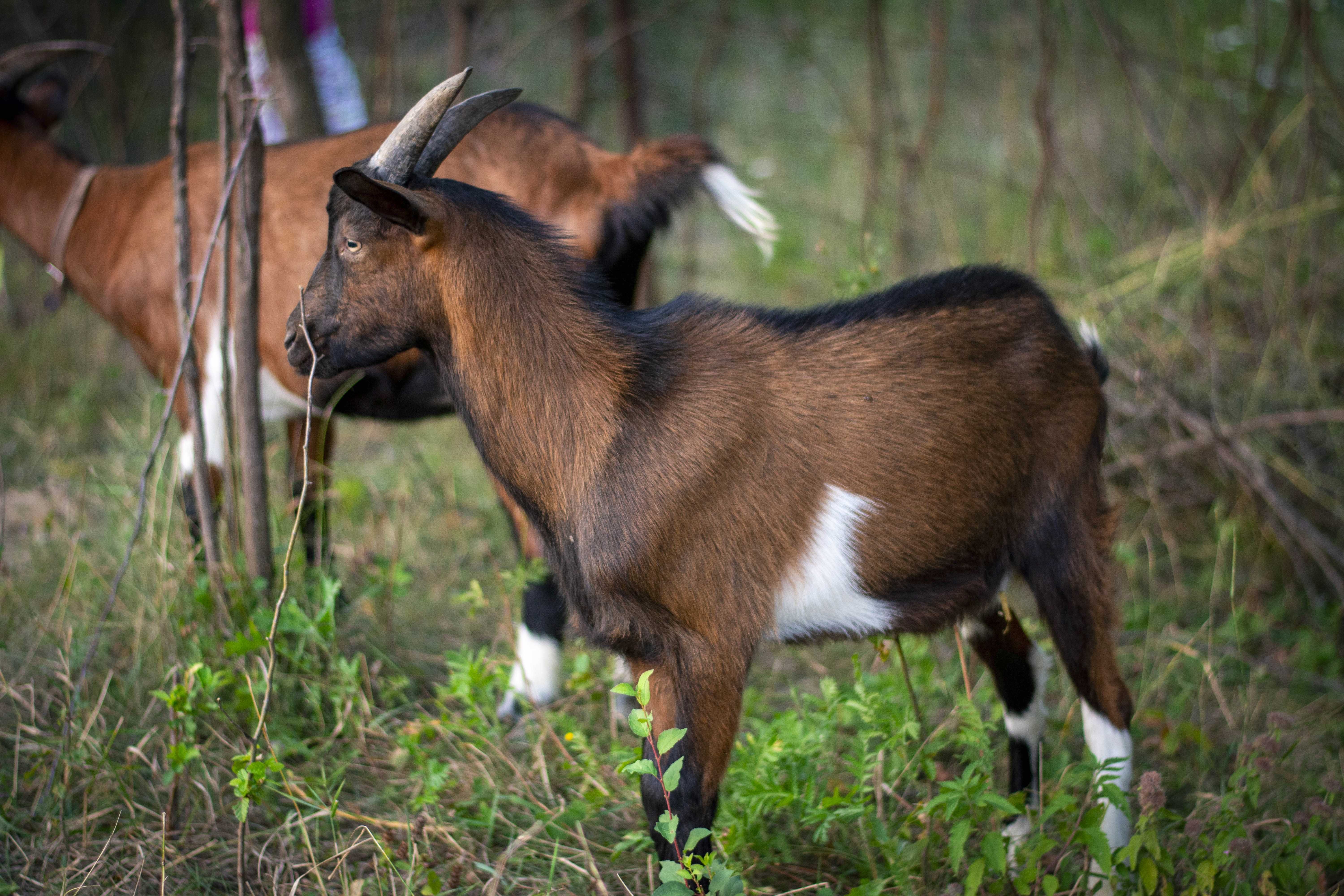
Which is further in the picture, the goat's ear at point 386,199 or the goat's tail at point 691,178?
the goat's tail at point 691,178

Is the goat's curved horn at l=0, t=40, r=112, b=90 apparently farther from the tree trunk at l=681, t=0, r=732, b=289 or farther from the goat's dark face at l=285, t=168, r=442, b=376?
the tree trunk at l=681, t=0, r=732, b=289

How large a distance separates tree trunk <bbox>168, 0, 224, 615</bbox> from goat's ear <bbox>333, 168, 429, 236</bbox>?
3.20 ft

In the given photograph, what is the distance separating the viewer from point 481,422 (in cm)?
217

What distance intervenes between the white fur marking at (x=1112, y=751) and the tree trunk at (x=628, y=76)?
4424mm

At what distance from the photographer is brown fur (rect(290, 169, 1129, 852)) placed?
208 cm

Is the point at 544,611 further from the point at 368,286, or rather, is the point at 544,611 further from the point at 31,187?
the point at 31,187

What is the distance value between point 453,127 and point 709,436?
892 millimetres

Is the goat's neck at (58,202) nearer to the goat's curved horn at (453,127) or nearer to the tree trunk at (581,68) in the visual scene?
the goat's curved horn at (453,127)

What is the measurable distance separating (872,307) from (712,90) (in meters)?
6.35

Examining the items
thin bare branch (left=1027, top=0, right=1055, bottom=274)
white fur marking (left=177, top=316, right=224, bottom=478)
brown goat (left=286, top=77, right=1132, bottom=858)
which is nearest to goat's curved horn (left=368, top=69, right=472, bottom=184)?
brown goat (left=286, top=77, right=1132, bottom=858)

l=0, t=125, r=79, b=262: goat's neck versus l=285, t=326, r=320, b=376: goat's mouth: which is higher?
l=0, t=125, r=79, b=262: goat's neck

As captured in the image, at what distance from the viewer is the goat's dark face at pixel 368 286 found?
2100 millimetres

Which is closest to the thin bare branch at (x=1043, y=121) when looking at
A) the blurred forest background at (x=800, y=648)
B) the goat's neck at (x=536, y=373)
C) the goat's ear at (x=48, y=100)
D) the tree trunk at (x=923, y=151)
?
the blurred forest background at (x=800, y=648)

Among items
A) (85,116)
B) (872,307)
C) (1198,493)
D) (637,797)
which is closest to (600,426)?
(872,307)
